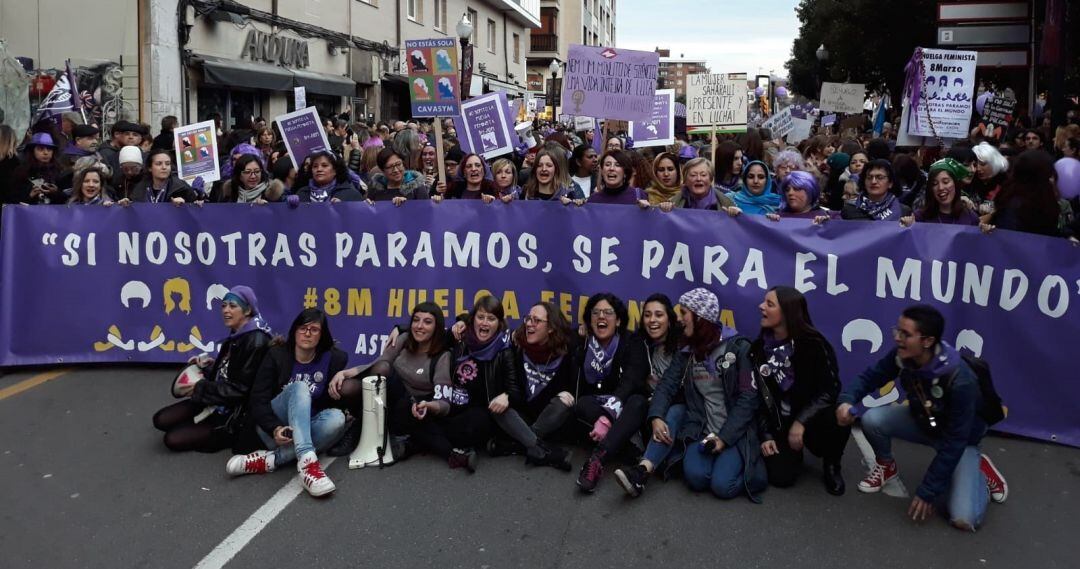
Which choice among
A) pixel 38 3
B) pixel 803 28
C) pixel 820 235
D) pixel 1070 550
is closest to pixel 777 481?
pixel 1070 550

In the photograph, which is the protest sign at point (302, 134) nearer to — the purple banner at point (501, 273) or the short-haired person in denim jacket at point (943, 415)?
the purple banner at point (501, 273)

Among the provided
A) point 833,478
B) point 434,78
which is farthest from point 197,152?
point 833,478

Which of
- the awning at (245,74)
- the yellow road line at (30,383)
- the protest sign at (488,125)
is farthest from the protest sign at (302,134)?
the awning at (245,74)

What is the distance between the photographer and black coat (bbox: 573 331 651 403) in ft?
18.0

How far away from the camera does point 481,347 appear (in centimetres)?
564

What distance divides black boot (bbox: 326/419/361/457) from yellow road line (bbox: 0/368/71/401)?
2654 millimetres

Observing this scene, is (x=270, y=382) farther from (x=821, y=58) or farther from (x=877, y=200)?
(x=821, y=58)

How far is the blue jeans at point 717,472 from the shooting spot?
4.89 meters

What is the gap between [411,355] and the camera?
5742mm

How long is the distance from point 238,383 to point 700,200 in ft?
10.9

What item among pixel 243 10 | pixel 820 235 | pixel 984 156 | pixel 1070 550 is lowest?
pixel 1070 550

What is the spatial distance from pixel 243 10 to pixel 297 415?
15642mm

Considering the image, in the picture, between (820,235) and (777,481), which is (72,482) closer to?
(777,481)

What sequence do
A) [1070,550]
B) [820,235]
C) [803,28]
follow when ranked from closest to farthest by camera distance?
[1070,550] → [820,235] → [803,28]
